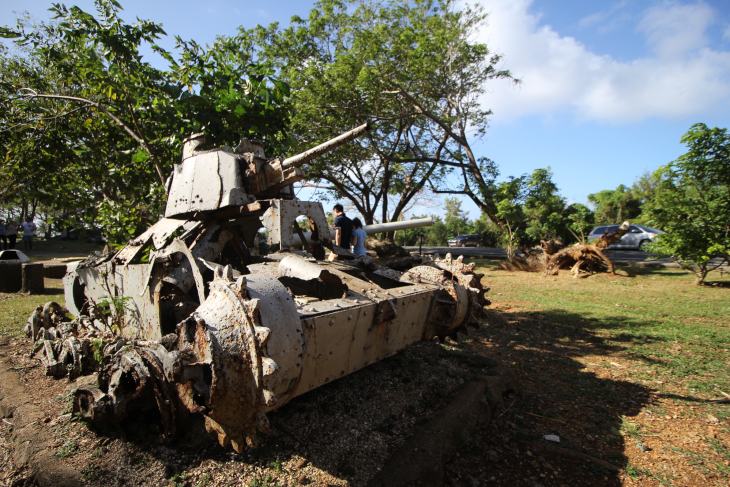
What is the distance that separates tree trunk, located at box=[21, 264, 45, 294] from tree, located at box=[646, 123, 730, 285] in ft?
47.2

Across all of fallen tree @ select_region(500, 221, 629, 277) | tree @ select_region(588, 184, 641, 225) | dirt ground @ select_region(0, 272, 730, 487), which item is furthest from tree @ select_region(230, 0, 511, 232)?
tree @ select_region(588, 184, 641, 225)

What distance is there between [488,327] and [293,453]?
16.6 ft

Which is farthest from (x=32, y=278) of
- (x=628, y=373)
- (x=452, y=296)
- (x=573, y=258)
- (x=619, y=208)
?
(x=619, y=208)

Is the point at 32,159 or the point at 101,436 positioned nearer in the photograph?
the point at 101,436

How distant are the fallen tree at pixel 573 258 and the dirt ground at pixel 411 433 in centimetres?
860

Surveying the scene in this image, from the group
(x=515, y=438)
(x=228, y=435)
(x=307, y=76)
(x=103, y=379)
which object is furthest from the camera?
(x=307, y=76)

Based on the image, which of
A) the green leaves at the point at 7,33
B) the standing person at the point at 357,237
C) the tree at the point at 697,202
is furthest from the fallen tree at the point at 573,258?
the green leaves at the point at 7,33

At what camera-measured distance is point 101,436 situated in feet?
10.8

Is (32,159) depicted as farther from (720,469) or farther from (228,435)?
(720,469)

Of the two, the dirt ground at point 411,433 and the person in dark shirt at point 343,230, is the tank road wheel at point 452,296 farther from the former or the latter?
the person in dark shirt at point 343,230

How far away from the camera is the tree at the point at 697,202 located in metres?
9.93

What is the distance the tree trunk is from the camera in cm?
930

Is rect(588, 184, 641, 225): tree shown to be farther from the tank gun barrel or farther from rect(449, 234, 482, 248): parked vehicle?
the tank gun barrel

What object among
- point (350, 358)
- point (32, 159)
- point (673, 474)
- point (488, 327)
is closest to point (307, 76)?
point (32, 159)
